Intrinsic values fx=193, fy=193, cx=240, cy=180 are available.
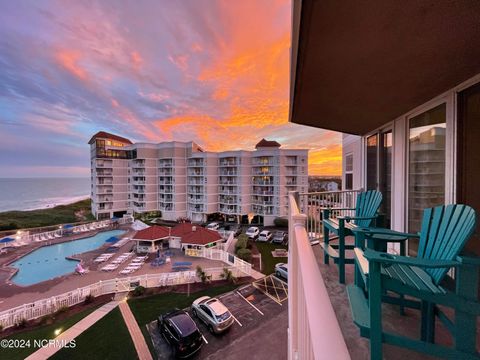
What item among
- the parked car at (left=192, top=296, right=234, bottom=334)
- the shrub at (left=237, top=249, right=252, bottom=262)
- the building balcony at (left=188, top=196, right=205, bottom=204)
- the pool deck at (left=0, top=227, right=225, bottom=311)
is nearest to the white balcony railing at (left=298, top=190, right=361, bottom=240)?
the parked car at (left=192, top=296, right=234, bottom=334)

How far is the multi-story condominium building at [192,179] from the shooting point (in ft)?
70.2

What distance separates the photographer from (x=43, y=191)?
60469mm

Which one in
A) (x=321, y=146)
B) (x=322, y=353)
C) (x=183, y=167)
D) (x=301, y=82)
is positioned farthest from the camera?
(x=183, y=167)

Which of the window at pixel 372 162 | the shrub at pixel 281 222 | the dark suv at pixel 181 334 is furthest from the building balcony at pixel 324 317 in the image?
the shrub at pixel 281 222

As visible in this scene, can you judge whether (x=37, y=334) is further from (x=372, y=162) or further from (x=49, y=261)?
(x=372, y=162)

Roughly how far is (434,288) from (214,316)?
278 inches

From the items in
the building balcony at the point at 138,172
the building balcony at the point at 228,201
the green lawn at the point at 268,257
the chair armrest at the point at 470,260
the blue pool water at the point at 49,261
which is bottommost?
the blue pool water at the point at 49,261

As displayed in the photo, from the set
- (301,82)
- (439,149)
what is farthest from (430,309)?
(301,82)

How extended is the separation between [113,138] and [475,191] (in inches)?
1253

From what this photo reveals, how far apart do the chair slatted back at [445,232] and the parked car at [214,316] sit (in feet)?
22.4

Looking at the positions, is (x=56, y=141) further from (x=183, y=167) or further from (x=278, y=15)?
(x=278, y=15)

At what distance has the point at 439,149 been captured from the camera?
2.45 metres

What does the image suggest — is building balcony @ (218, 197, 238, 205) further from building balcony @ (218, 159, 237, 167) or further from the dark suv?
the dark suv

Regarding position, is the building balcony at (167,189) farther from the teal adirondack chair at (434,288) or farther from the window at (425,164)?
the teal adirondack chair at (434,288)
